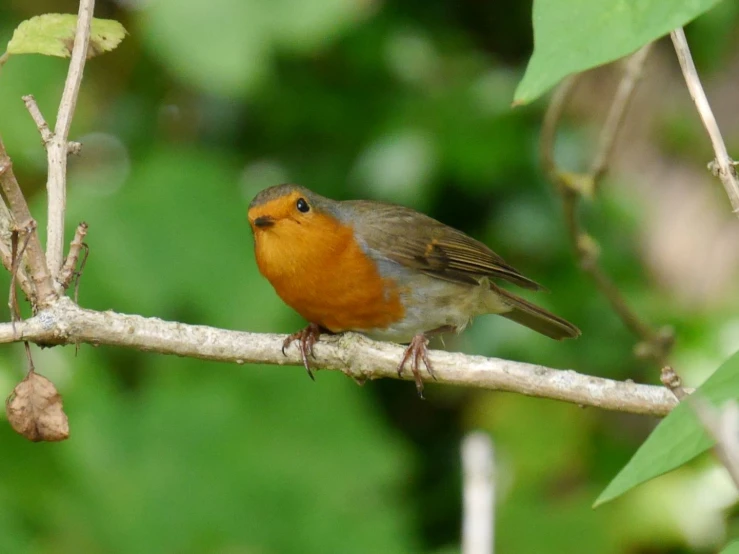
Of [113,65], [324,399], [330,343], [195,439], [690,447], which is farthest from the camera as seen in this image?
[113,65]

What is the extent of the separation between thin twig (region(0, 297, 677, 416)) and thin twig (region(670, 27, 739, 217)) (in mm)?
739

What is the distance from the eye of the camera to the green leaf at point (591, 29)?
0.92 meters

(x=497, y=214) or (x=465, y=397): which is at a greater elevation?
(x=497, y=214)

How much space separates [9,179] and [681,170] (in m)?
4.91

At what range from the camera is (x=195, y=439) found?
4750 millimetres

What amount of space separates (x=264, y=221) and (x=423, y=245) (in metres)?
0.84

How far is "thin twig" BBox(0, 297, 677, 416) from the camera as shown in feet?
7.50

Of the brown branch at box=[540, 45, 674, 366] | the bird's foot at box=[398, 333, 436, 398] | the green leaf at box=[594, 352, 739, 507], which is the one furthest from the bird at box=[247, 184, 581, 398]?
the green leaf at box=[594, 352, 739, 507]

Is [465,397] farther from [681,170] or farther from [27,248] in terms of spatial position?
[27,248]

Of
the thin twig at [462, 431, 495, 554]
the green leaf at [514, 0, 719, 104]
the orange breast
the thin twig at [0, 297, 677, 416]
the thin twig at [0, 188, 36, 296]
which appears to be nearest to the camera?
the green leaf at [514, 0, 719, 104]

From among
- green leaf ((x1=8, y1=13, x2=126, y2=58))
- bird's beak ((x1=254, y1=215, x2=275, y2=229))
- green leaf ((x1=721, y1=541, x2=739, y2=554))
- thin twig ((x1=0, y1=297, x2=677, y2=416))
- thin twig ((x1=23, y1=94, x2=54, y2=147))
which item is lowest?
green leaf ((x1=721, y1=541, x2=739, y2=554))

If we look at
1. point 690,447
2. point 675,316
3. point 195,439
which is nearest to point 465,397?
point 675,316

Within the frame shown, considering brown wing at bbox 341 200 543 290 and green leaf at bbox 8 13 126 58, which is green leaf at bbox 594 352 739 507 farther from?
brown wing at bbox 341 200 543 290

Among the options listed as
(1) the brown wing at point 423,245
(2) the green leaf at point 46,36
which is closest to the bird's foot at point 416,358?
(1) the brown wing at point 423,245
